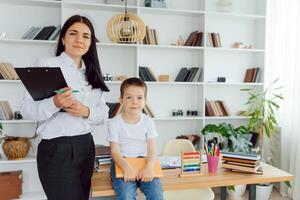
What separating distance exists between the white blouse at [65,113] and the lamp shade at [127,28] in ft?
3.00

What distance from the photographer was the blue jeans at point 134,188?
142 centimetres

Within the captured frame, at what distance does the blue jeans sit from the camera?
56.0 inches

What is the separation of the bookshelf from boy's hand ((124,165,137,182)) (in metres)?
2.02

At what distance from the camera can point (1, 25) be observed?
3.27 meters

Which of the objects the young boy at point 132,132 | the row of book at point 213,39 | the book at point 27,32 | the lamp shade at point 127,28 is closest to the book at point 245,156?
the young boy at point 132,132

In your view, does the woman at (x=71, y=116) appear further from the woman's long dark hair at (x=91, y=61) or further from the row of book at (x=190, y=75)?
the row of book at (x=190, y=75)

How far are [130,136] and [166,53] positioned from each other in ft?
7.61

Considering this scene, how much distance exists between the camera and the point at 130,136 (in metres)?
1.63

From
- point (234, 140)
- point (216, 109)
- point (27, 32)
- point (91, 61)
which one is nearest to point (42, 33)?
point (27, 32)

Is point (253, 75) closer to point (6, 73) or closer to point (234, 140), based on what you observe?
point (234, 140)

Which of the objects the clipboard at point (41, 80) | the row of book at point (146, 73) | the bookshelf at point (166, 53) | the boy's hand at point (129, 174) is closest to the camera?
the clipboard at point (41, 80)

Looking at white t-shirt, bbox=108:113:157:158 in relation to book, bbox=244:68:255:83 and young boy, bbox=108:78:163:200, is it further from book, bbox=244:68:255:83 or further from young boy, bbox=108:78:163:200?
book, bbox=244:68:255:83

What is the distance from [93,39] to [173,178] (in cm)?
91

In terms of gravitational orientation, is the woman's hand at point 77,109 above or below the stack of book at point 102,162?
above
